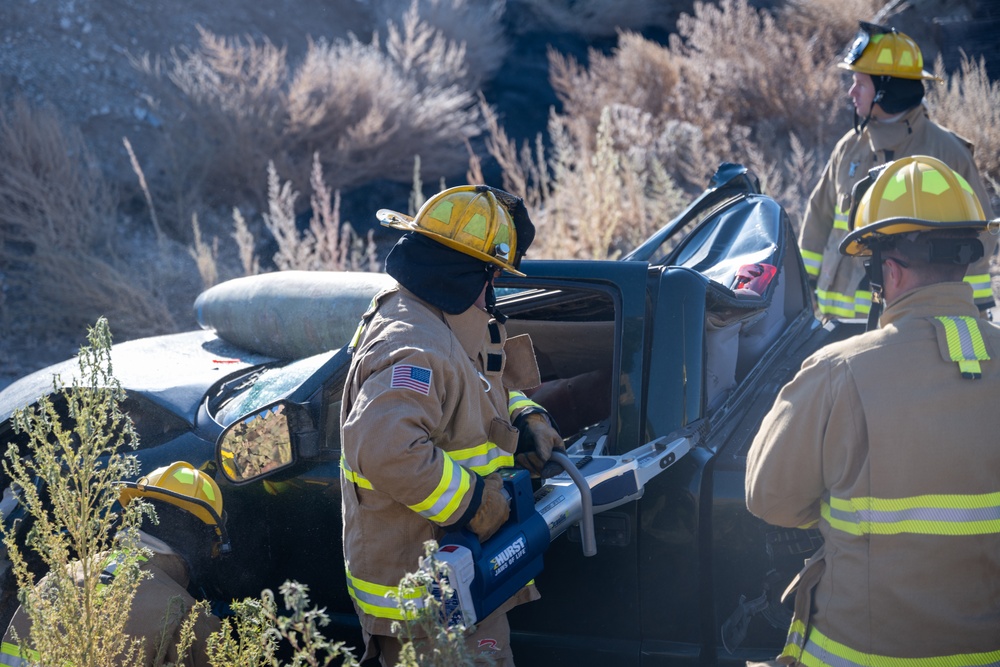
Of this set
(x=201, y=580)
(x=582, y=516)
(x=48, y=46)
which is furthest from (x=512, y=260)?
(x=48, y=46)

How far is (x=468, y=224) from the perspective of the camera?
7.91 feet

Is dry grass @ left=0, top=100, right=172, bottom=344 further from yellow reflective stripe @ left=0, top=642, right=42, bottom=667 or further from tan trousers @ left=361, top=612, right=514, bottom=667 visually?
tan trousers @ left=361, top=612, right=514, bottom=667

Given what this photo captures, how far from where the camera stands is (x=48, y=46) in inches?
453

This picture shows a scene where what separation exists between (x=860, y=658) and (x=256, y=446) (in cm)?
186

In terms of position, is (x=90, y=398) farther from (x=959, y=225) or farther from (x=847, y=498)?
(x=959, y=225)

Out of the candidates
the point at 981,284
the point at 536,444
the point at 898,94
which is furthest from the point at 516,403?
the point at 898,94

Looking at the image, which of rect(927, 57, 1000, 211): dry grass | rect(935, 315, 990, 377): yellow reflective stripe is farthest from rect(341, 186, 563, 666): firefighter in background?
rect(927, 57, 1000, 211): dry grass

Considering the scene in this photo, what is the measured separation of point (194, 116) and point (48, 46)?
295cm

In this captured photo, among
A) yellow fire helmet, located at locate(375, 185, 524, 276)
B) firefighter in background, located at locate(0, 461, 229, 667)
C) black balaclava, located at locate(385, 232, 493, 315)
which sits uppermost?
yellow fire helmet, located at locate(375, 185, 524, 276)

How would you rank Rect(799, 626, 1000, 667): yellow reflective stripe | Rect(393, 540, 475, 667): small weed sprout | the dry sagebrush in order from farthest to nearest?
the dry sagebrush, Rect(799, 626, 1000, 667): yellow reflective stripe, Rect(393, 540, 475, 667): small weed sprout

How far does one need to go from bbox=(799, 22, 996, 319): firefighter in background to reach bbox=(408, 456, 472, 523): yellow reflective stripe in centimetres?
276

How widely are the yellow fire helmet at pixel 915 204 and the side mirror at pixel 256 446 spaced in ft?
5.75

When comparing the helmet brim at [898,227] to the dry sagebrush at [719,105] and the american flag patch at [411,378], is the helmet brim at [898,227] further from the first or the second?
the dry sagebrush at [719,105]

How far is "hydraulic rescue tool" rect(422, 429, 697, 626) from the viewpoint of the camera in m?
2.14
